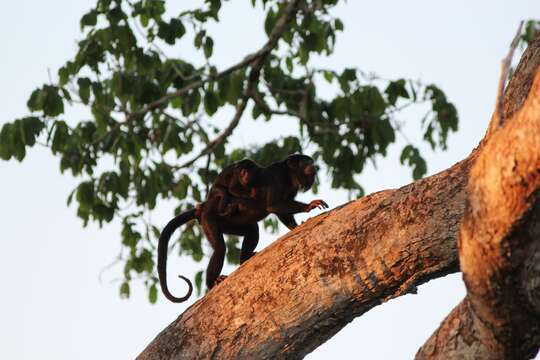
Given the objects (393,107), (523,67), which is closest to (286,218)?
(393,107)

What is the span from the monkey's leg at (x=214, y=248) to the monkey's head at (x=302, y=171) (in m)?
0.73

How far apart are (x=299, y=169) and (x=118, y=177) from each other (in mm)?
2308

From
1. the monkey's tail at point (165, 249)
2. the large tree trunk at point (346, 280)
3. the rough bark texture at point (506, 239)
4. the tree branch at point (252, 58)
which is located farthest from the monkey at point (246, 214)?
the rough bark texture at point (506, 239)

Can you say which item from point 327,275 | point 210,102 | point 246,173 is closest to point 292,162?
point 246,173

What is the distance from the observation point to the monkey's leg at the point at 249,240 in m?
6.32

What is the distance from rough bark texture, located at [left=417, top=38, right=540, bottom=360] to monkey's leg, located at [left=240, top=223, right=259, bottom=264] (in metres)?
3.26

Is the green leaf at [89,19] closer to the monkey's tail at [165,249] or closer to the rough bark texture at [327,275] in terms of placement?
the monkey's tail at [165,249]

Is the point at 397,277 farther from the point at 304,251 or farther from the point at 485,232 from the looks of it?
the point at 485,232

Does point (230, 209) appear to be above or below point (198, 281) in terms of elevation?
below

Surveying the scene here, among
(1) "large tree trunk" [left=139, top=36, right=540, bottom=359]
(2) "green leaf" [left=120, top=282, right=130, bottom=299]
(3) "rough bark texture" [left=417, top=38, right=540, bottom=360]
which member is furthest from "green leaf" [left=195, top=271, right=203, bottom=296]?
(3) "rough bark texture" [left=417, top=38, right=540, bottom=360]

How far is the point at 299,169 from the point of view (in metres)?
6.61

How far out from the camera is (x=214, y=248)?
20.2 feet

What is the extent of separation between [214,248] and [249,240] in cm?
32

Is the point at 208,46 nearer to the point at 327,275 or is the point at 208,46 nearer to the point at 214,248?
the point at 214,248
